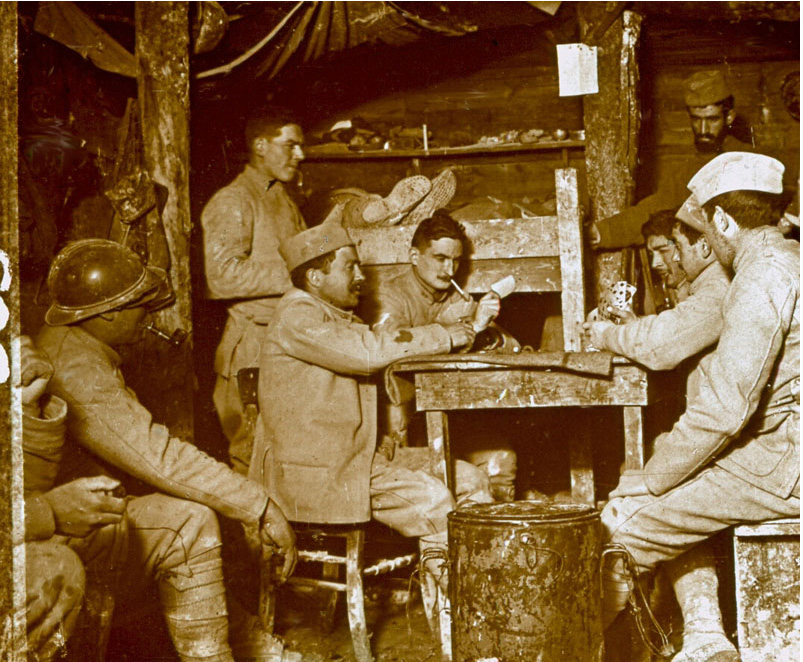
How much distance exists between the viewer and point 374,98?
8.72 metres

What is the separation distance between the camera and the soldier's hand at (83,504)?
178 inches

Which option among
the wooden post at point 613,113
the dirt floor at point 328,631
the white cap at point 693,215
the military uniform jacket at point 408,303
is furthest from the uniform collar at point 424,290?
the white cap at point 693,215

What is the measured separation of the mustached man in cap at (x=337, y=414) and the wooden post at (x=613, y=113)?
1931 millimetres

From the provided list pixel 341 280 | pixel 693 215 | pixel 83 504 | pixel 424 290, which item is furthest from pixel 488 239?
pixel 83 504

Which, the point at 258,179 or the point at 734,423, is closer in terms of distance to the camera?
the point at 734,423

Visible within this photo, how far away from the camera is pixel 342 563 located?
562cm

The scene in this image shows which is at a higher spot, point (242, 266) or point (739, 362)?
point (242, 266)

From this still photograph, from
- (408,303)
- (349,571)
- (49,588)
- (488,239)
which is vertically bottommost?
(349,571)

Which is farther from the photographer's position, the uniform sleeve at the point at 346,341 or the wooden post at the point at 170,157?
the wooden post at the point at 170,157

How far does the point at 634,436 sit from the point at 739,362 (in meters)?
0.79

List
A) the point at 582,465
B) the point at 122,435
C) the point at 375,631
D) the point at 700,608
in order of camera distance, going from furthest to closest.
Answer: the point at 375,631
the point at 582,465
the point at 122,435
the point at 700,608

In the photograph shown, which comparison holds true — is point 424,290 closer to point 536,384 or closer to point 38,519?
point 536,384

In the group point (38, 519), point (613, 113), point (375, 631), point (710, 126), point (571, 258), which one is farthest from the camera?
point (710, 126)

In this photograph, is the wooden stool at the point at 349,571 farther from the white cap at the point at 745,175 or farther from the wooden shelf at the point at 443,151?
the wooden shelf at the point at 443,151
